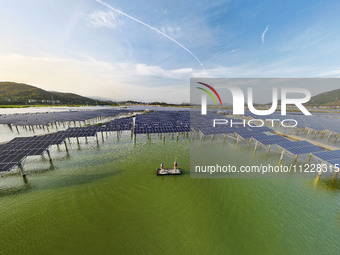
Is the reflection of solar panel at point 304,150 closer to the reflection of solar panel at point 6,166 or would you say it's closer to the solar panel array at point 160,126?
the solar panel array at point 160,126

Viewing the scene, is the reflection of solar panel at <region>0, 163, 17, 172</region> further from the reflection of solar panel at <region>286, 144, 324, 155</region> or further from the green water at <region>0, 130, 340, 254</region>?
the reflection of solar panel at <region>286, 144, 324, 155</region>

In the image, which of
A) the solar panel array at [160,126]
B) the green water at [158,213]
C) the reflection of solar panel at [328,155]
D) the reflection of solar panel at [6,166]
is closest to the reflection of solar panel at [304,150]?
the reflection of solar panel at [328,155]

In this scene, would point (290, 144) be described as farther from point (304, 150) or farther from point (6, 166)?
point (6, 166)

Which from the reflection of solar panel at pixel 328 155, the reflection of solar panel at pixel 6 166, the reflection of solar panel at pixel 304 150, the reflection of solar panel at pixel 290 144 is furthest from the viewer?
the reflection of solar panel at pixel 290 144

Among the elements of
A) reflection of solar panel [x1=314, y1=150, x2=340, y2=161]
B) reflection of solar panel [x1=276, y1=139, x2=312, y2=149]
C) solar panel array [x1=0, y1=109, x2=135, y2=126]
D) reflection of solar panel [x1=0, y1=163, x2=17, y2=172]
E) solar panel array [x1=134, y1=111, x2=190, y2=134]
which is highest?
solar panel array [x1=0, y1=109, x2=135, y2=126]

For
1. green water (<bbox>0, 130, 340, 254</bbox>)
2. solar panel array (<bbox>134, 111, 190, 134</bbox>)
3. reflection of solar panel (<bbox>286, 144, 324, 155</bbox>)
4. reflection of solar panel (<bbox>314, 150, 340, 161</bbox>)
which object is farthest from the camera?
solar panel array (<bbox>134, 111, 190, 134</bbox>)

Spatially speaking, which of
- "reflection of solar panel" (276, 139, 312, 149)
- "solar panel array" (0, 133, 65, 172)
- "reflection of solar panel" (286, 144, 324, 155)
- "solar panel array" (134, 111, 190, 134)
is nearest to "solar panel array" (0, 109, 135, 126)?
"solar panel array" (134, 111, 190, 134)

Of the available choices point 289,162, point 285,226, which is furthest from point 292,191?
point 289,162

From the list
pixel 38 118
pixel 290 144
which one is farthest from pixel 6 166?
pixel 38 118

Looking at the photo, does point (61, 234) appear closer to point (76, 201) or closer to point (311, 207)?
point (76, 201)
